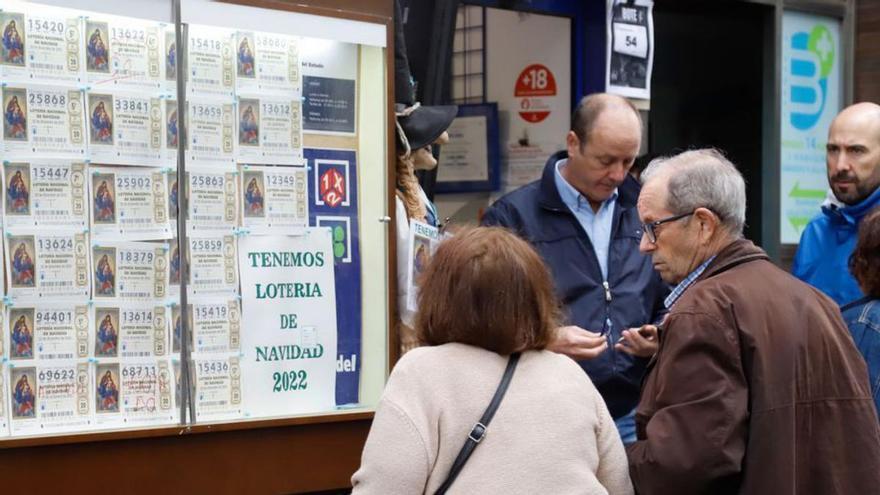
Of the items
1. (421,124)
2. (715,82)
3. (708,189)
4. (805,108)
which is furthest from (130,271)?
(805,108)

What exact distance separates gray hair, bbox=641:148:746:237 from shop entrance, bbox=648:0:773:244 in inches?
143

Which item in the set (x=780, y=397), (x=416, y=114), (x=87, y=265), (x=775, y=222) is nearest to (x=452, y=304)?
(x=780, y=397)

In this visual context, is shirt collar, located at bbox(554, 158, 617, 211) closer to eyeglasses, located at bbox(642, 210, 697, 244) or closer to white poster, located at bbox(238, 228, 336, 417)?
white poster, located at bbox(238, 228, 336, 417)

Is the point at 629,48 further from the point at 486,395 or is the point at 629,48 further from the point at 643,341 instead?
the point at 486,395

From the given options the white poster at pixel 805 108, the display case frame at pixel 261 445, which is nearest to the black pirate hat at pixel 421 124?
the display case frame at pixel 261 445

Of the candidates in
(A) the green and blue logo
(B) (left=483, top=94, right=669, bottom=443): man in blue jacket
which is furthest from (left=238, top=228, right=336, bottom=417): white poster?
(A) the green and blue logo

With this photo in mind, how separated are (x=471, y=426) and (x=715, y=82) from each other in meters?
5.03

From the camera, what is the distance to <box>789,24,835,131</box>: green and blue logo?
23.3ft

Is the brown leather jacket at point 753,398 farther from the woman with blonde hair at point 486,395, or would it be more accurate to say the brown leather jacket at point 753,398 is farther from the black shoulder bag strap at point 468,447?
the black shoulder bag strap at point 468,447

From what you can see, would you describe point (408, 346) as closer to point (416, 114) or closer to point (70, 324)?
point (416, 114)

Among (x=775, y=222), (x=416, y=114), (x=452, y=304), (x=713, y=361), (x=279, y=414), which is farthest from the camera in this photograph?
(x=775, y=222)

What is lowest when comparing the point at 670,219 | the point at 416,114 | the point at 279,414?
the point at 279,414

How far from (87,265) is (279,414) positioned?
0.85 meters

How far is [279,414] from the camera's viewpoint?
4.39 m
